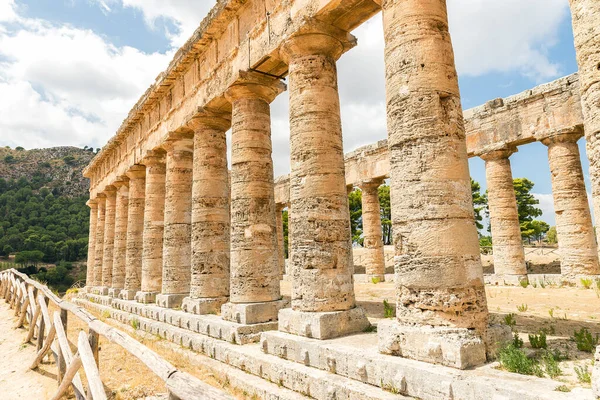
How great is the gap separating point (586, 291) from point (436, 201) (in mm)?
11623

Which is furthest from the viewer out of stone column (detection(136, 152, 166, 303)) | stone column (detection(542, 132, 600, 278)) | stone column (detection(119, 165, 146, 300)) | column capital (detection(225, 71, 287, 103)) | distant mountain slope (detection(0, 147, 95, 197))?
distant mountain slope (detection(0, 147, 95, 197))

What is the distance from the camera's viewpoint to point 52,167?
371ft

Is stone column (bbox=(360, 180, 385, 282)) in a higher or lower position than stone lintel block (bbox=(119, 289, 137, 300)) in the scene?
higher

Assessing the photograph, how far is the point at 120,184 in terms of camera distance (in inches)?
853

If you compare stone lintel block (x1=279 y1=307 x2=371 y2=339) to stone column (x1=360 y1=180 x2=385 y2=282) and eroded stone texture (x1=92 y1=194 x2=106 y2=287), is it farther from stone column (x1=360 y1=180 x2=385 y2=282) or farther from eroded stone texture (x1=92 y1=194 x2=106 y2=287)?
eroded stone texture (x1=92 y1=194 x2=106 y2=287)

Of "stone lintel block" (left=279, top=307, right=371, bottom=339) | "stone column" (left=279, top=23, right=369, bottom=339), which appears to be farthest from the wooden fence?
"stone column" (left=279, top=23, right=369, bottom=339)

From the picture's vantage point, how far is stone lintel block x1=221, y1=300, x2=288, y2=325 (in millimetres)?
9344

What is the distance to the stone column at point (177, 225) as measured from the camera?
1374 centimetres

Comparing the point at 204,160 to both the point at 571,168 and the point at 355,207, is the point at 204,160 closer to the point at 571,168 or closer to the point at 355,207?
the point at 571,168

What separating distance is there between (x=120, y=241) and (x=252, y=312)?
14.0 m

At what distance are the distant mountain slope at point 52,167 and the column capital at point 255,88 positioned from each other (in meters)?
104

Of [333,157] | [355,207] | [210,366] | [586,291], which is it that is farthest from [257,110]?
[355,207]

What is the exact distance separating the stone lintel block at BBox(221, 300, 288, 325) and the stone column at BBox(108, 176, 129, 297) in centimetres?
1207

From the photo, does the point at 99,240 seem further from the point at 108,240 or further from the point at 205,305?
the point at 205,305
